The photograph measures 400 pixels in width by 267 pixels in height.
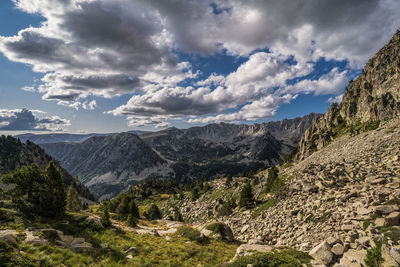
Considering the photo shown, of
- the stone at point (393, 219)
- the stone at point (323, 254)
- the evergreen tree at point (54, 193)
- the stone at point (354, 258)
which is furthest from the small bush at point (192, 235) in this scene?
the stone at point (393, 219)

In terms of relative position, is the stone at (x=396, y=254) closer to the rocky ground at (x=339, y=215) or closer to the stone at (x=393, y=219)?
the rocky ground at (x=339, y=215)

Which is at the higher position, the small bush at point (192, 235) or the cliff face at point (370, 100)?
the cliff face at point (370, 100)

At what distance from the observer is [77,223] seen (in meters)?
24.8

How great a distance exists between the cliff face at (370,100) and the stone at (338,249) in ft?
350

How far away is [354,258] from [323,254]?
6.95ft

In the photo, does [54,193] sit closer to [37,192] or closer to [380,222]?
[37,192]

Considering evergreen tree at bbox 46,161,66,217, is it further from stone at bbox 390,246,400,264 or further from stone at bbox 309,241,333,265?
stone at bbox 390,246,400,264

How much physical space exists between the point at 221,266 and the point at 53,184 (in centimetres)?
2731

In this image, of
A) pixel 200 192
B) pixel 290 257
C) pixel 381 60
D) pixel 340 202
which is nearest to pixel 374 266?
pixel 290 257

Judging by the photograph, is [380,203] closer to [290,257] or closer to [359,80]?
[290,257]

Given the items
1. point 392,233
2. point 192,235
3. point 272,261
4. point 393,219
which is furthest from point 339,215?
A: point 192,235

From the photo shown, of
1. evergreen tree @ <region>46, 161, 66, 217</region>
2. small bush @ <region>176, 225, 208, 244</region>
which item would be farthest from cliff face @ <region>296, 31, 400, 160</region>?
evergreen tree @ <region>46, 161, 66, 217</region>

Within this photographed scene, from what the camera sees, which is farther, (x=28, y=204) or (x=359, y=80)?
(x=359, y=80)

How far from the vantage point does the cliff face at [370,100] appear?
92.9 metres
